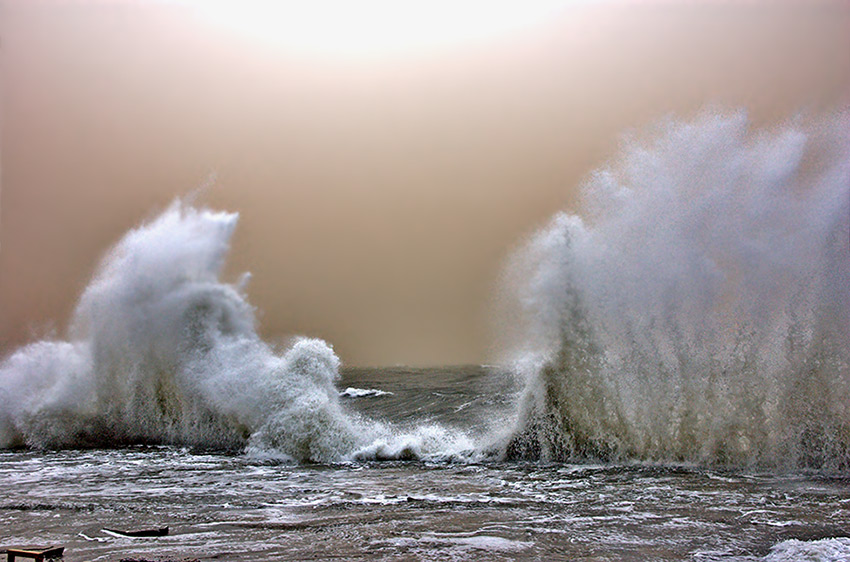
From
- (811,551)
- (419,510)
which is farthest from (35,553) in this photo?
(811,551)

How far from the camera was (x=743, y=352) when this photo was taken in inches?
500

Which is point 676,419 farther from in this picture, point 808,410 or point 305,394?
point 305,394

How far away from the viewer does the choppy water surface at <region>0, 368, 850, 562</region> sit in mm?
6863

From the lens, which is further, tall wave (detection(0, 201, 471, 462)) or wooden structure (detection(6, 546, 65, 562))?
tall wave (detection(0, 201, 471, 462))

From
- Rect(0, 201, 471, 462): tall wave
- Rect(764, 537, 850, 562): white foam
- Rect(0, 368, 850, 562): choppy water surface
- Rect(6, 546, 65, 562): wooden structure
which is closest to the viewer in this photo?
Rect(6, 546, 65, 562): wooden structure

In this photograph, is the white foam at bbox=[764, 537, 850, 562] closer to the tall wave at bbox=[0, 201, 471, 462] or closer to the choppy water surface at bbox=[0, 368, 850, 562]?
the choppy water surface at bbox=[0, 368, 850, 562]

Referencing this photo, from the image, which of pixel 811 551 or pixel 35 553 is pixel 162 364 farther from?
pixel 811 551

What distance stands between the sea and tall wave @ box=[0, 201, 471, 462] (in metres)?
0.06

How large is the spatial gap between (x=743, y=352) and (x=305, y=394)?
9268mm

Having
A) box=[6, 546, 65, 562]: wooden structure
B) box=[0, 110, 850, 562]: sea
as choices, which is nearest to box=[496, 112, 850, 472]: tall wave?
box=[0, 110, 850, 562]: sea

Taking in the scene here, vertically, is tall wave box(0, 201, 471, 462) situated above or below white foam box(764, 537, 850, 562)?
above

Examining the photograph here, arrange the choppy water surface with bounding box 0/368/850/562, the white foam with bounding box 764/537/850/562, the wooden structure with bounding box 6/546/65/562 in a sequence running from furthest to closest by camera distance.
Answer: the choppy water surface with bounding box 0/368/850/562
the white foam with bounding box 764/537/850/562
the wooden structure with bounding box 6/546/65/562

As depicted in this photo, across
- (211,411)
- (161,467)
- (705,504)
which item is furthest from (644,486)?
(211,411)

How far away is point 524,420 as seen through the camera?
524 inches
